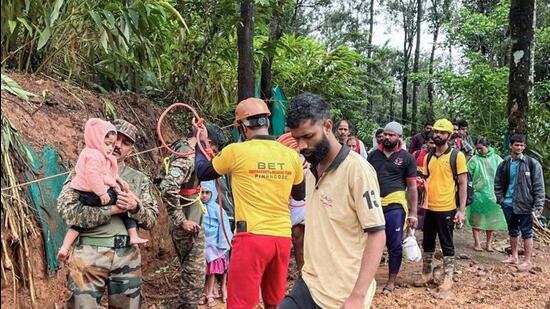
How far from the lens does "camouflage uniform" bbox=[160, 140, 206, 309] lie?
15.0ft

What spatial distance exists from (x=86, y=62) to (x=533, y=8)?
7.38 m

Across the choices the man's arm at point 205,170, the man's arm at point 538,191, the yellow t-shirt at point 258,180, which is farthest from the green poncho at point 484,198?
the man's arm at point 205,170

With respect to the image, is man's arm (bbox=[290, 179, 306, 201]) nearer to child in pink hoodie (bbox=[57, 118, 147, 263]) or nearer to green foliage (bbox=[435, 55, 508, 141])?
child in pink hoodie (bbox=[57, 118, 147, 263])

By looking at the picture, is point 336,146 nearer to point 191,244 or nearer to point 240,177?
point 240,177

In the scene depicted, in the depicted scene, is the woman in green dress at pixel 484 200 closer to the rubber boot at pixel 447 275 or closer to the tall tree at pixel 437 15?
the rubber boot at pixel 447 275

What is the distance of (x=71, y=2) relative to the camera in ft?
18.2

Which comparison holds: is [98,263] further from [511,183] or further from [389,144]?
[511,183]

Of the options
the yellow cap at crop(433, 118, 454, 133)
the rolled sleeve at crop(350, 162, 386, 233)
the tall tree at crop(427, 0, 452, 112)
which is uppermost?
the tall tree at crop(427, 0, 452, 112)

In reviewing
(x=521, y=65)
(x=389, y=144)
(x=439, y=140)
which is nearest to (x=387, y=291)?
(x=389, y=144)

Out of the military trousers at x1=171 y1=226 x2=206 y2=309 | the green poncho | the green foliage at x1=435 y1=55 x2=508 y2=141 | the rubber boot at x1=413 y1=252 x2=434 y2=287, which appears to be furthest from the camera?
the green foliage at x1=435 y1=55 x2=508 y2=141

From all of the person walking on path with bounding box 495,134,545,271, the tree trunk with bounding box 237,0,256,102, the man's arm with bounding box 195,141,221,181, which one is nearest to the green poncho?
the person walking on path with bounding box 495,134,545,271

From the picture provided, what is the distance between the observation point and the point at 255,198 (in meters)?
3.74

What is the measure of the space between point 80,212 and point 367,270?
6.20 ft

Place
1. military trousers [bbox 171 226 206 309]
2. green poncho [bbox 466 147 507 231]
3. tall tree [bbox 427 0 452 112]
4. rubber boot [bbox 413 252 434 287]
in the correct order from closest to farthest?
military trousers [bbox 171 226 206 309], rubber boot [bbox 413 252 434 287], green poncho [bbox 466 147 507 231], tall tree [bbox 427 0 452 112]
